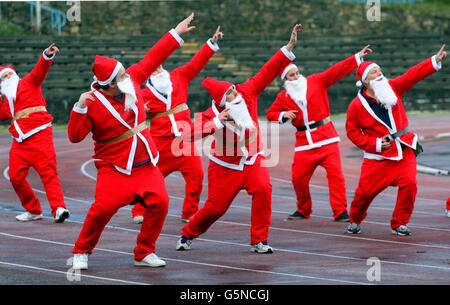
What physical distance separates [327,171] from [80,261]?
15.1ft

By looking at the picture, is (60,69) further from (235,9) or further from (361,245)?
(361,245)

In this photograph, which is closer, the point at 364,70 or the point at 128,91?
the point at 128,91

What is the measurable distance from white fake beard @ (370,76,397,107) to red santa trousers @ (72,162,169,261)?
304 cm

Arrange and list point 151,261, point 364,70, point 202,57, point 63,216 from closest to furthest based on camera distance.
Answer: point 151,261
point 364,70
point 202,57
point 63,216

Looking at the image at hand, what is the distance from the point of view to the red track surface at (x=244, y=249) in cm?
791

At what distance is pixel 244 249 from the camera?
9648 mm

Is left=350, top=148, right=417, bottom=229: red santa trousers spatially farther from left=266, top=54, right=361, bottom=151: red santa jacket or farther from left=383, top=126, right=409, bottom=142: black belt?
left=266, top=54, right=361, bottom=151: red santa jacket

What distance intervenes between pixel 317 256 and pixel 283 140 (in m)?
15.9

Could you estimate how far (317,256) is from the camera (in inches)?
358

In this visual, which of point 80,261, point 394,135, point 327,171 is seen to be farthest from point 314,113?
point 80,261

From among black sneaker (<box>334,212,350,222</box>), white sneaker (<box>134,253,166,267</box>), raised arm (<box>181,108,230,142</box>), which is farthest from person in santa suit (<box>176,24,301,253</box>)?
black sneaker (<box>334,212,350,222</box>)

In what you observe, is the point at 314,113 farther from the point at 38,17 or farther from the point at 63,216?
the point at 38,17

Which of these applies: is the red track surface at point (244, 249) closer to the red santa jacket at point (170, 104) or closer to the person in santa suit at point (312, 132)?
the person in santa suit at point (312, 132)

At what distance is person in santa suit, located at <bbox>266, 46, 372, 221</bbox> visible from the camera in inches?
465
